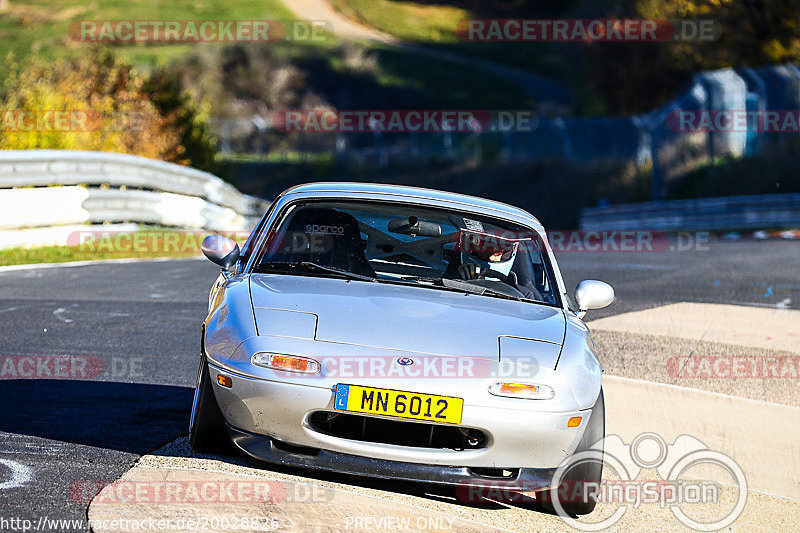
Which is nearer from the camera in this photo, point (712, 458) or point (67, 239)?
point (712, 458)

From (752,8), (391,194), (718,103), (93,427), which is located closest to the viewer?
(93,427)

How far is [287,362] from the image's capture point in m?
4.80

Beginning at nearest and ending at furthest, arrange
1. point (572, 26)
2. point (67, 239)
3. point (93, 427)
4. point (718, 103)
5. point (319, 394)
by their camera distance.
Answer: point (319, 394) < point (93, 427) < point (67, 239) < point (718, 103) < point (572, 26)

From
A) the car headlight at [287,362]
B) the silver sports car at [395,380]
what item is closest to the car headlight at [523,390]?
the silver sports car at [395,380]

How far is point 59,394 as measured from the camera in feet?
21.4

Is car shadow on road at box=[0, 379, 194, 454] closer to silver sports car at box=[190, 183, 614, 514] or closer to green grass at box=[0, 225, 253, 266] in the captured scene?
silver sports car at box=[190, 183, 614, 514]

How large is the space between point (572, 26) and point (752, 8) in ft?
51.9

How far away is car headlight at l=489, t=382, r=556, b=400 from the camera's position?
4836 millimetres

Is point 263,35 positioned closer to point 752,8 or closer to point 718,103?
point 752,8

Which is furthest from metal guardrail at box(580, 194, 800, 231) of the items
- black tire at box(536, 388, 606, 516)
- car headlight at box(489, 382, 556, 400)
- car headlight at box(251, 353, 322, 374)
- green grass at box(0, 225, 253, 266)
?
car headlight at box(251, 353, 322, 374)

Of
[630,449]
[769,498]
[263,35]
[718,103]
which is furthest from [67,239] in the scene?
[263,35]

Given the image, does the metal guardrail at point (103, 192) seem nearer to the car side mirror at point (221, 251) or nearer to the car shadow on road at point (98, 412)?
the car shadow on road at point (98, 412)

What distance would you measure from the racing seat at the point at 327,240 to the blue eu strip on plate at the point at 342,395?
1.26 meters

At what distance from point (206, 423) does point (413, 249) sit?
1756 mm
